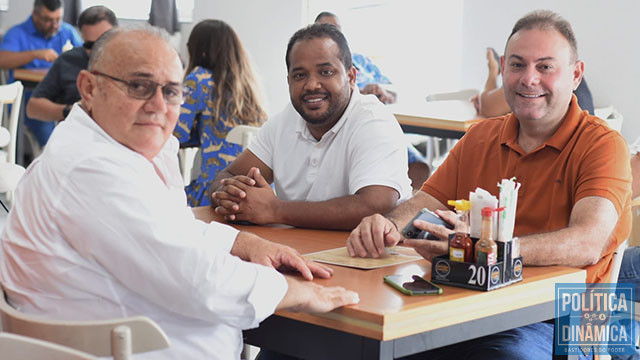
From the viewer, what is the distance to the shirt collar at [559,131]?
221 cm

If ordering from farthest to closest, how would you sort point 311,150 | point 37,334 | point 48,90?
point 48,90 → point 311,150 → point 37,334

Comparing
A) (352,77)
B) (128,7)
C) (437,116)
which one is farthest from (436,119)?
(128,7)

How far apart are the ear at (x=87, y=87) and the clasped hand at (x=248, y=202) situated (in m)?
0.81

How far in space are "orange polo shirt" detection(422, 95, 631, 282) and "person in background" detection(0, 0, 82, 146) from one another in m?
5.27

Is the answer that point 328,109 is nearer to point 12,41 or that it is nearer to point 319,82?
point 319,82

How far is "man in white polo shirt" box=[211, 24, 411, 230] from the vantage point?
2381 millimetres

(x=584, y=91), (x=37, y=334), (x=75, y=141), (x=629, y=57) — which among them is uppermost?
(x=629, y=57)

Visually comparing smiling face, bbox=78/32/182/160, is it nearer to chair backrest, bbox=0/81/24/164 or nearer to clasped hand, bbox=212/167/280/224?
clasped hand, bbox=212/167/280/224

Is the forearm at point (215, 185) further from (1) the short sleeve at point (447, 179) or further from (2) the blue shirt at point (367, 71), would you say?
(2) the blue shirt at point (367, 71)

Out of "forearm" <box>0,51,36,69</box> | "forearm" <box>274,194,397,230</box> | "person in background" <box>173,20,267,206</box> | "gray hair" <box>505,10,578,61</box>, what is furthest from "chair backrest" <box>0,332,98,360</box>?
"forearm" <box>0,51,36,69</box>

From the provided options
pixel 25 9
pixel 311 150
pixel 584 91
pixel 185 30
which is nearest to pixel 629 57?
pixel 584 91

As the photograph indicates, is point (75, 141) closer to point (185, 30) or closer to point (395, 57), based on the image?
point (395, 57)

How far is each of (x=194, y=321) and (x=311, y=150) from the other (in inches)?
47.2

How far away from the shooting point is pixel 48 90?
5.65m
